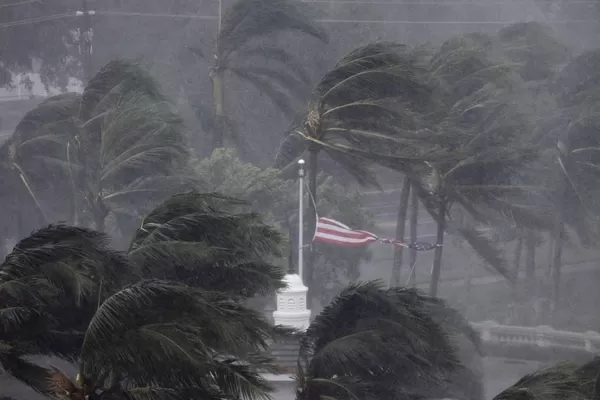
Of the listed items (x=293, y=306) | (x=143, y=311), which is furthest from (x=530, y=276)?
(x=143, y=311)

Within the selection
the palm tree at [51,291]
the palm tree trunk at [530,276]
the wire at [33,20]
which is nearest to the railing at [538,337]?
the palm tree trunk at [530,276]

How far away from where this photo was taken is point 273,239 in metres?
15.8

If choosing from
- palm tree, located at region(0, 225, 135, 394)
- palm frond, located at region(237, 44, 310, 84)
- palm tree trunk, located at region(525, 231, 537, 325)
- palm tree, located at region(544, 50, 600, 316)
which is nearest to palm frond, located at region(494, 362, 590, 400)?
palm tree, located at region(0, 225, 135, 394)

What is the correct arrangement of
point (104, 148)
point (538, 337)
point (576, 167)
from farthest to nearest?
point (576, 167)
point (538, 337)
point (104, 148)

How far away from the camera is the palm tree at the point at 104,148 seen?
27500 mm

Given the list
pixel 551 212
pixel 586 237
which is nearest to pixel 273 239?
pixel 551 212

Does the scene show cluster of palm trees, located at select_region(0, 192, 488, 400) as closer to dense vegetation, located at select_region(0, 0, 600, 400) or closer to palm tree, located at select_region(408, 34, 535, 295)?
dense vegetation, located at select_region(0, 0, 600, 400)

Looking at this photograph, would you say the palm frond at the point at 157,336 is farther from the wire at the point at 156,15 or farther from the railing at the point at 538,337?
the wire at the point at 156,15

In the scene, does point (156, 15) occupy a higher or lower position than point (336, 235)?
higher

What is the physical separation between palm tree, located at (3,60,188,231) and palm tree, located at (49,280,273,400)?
15325mm

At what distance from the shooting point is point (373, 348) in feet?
46.8

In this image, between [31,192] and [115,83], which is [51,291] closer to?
[115,83]

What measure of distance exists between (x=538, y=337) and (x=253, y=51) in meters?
14.3

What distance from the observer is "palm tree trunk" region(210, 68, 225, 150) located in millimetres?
39812
